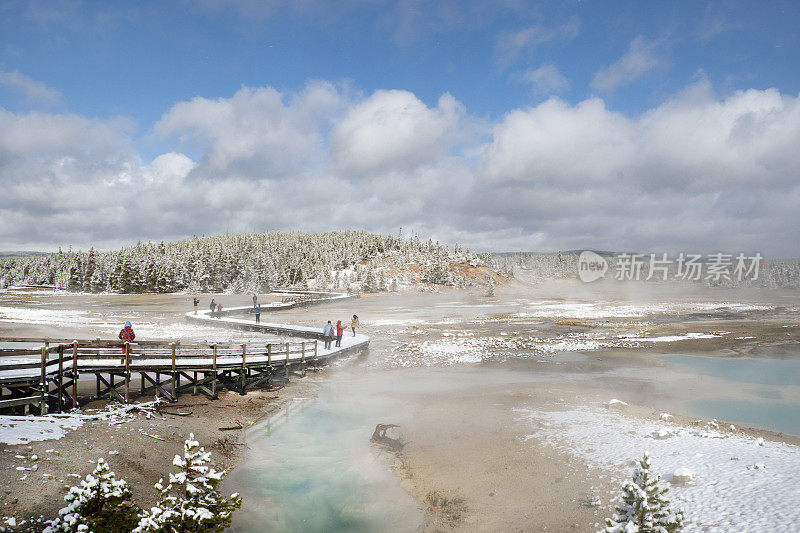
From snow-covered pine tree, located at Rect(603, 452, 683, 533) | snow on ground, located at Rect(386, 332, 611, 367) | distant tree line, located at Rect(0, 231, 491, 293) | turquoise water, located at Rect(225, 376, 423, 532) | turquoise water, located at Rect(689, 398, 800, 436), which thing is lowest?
turquoise water, located at Rect(225, 376, 423, 532)

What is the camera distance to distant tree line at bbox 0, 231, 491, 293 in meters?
107

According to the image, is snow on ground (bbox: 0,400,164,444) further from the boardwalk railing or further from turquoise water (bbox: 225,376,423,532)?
turquoise water (bbox: 225,376,423,532)

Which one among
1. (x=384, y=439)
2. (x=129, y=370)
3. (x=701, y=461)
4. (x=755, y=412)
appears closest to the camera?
(x=701, y=461)

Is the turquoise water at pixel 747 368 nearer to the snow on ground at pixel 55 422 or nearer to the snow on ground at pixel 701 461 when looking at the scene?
the snow on ground at pixel 701 461

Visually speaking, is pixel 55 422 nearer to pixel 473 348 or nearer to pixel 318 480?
pixel 318 480

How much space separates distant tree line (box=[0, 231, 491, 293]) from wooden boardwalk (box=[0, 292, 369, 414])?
277 ft

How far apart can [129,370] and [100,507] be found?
12.4 meters

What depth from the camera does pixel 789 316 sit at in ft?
193

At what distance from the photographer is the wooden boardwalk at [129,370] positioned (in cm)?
1507

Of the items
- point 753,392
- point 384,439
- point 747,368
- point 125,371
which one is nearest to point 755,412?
point 753,392

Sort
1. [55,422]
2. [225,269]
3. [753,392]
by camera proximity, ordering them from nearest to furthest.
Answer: [55,422] → [753,392] → [225,269]

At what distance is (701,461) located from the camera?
40.2 ft

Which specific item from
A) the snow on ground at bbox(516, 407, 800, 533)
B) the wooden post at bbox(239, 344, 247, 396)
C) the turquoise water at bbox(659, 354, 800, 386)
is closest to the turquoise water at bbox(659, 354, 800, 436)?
the turquoise water at bbox(659, 354, 800, 386)

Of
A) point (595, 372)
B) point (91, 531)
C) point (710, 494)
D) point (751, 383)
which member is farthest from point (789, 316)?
point (91, 531)
